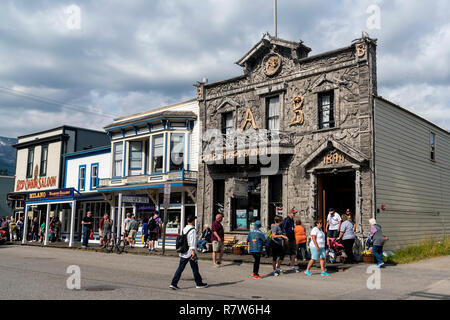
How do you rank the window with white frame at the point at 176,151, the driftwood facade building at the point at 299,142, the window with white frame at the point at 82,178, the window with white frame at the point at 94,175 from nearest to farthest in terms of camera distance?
the driftwood facade building at the point at 299,142, the window with white frame at the point at 176,151, the window with white frame at the point at 94,175, the window with white frame at the point at 82,178

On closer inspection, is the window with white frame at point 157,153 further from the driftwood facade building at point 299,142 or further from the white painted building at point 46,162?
the white painted building at point 46,162

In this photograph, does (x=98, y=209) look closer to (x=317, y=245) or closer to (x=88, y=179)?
(x=88, y=179)

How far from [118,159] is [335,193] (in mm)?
15025

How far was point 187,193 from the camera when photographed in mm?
24953

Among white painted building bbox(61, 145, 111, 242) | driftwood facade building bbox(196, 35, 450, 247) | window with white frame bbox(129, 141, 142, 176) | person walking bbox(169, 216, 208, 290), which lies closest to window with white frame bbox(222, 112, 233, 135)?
driftwood facade building bbox(196, 35, 450, 247)

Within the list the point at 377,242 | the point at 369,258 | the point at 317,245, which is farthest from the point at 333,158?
the point at 317,245

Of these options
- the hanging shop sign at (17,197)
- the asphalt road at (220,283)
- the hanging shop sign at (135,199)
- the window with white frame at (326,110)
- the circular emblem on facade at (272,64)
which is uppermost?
the circular emblem on facade at (272,64)

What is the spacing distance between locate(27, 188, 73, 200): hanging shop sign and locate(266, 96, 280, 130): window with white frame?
14432 millimetres

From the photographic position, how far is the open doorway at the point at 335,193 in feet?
62.6

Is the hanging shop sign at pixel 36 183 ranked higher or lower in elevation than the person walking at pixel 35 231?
higher

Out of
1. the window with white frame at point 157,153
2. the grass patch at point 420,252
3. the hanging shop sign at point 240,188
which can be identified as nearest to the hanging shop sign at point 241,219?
the hanging shop sign at point 240,188

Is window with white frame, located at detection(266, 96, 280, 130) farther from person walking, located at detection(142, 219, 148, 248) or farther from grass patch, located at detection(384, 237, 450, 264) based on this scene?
person walking, located at detection(142, 219, 148, 248)

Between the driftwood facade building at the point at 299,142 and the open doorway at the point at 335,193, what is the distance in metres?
0.04
